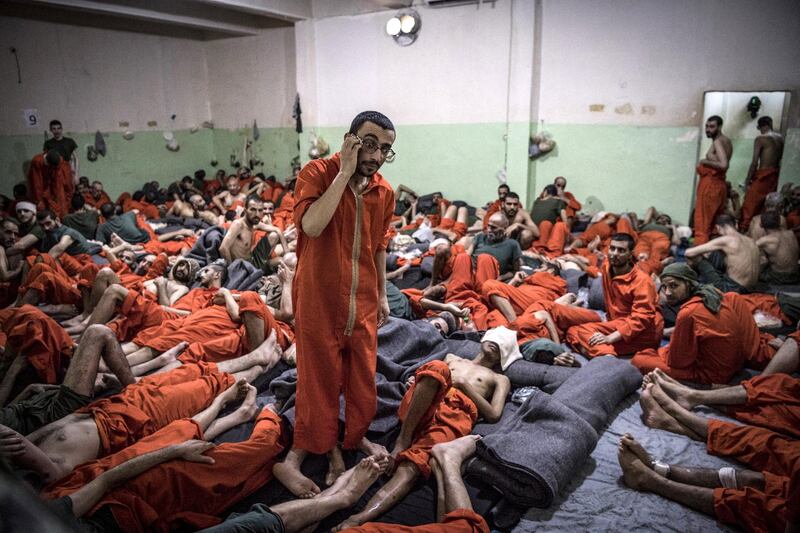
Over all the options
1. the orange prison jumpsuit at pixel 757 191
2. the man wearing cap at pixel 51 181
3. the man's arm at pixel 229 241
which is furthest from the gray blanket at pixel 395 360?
the man wearing cap at pixel 51 181

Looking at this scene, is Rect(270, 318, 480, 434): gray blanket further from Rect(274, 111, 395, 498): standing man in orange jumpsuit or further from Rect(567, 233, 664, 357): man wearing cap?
Rect(567, 233, 664, 357): man wearing cap

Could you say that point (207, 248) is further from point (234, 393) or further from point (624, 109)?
point (624, 109)

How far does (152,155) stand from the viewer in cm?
1136

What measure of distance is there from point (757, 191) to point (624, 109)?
7.14 ft

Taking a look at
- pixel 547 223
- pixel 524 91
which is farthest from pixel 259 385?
pixel 524 91

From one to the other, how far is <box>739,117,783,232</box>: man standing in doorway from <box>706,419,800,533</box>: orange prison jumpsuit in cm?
528

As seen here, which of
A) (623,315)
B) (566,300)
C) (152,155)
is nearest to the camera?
(623,315)

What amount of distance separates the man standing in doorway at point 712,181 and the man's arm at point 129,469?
6851mm

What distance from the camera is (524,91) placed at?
8.35 meters

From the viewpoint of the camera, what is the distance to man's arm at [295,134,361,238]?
2.32 metres

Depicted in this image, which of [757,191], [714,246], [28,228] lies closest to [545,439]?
[714,246]

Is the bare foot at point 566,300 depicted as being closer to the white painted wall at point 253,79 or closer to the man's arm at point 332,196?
the man's arm at point 332,196

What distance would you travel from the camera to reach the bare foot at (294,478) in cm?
261

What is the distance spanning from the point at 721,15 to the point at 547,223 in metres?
3.64
